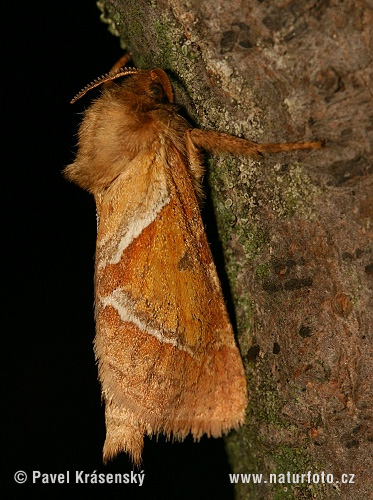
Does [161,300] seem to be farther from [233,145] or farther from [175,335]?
[233,145]

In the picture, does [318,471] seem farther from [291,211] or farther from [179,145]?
[179,145]

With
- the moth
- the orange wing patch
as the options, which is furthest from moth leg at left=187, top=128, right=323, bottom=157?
the orange wing patch

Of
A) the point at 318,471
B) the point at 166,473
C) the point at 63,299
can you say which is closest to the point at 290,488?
the point at 318,471

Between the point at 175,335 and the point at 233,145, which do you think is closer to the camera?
the point at 233,145

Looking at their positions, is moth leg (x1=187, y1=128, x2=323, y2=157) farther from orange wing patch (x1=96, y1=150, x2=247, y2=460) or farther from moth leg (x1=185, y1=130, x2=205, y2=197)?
orange wing patch (x1=96, y1=150, x2=247, y2=460)

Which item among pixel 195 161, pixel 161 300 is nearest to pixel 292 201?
pixel 195 161
